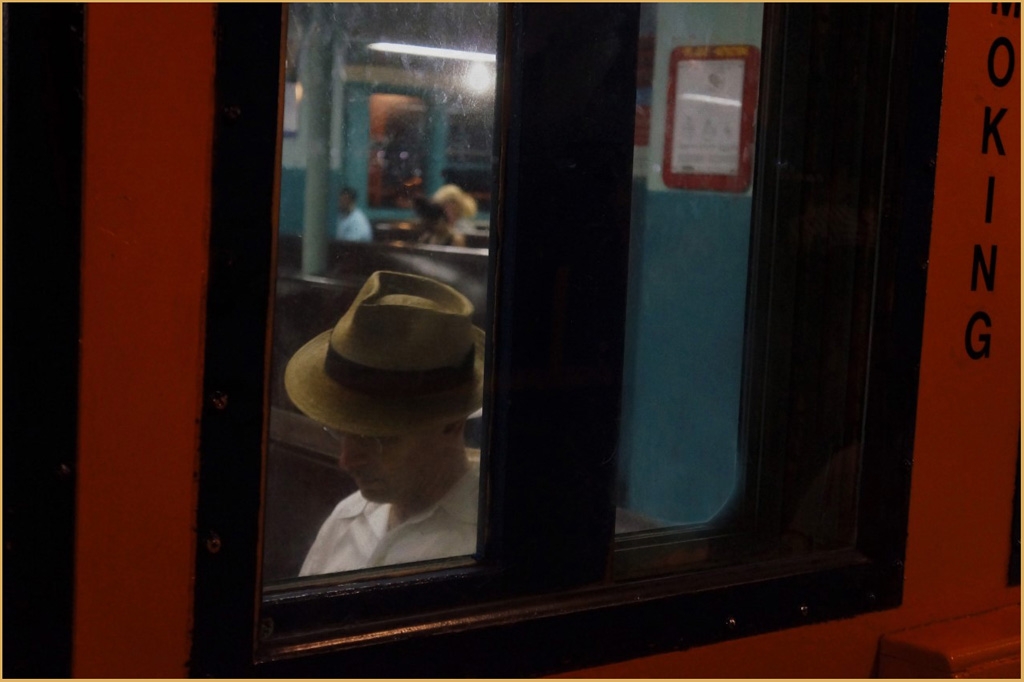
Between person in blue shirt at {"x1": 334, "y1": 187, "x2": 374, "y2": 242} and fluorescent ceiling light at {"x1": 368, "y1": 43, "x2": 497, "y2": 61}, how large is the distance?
0.16 m

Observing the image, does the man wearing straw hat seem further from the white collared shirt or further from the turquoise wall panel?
the turquoise wall panel

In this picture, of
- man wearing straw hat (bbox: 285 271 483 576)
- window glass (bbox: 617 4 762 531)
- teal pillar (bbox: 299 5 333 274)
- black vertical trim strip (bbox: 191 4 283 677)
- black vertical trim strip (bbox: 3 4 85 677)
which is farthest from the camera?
window glass (bbox: 617 4 762 531)

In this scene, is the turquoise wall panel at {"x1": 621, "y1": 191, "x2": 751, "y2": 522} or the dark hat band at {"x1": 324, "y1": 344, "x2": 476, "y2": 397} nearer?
the dark hat band at {"x1": 324, "y1": 344, "x2": 476, "y2": 397}

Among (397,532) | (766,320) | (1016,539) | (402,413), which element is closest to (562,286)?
(402,413)

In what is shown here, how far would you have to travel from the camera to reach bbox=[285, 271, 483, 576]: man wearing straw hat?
4.75 feet

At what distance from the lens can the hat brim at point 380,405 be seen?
4.72ft

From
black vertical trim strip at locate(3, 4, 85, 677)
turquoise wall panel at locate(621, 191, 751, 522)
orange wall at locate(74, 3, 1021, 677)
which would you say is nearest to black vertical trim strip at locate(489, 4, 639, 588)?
turquoise wall panel at locate(621, 191, 751, 522)

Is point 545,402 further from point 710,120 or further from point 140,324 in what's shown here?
point 710,120

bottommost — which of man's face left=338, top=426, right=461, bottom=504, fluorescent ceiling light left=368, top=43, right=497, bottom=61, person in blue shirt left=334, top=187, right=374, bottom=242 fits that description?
man's face left=338, top=426, right=461, bottom=504

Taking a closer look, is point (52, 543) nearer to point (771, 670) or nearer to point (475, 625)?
point (475, 625)

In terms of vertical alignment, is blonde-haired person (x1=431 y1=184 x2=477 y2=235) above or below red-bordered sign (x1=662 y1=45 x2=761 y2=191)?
below

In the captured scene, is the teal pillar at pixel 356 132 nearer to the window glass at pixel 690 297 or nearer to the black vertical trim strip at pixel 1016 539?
the window glass at pixel 690 297

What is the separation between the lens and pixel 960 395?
180 cm

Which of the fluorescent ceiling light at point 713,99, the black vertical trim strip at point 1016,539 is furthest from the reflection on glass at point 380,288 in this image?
the black vertical trim strip at point 1016,539
